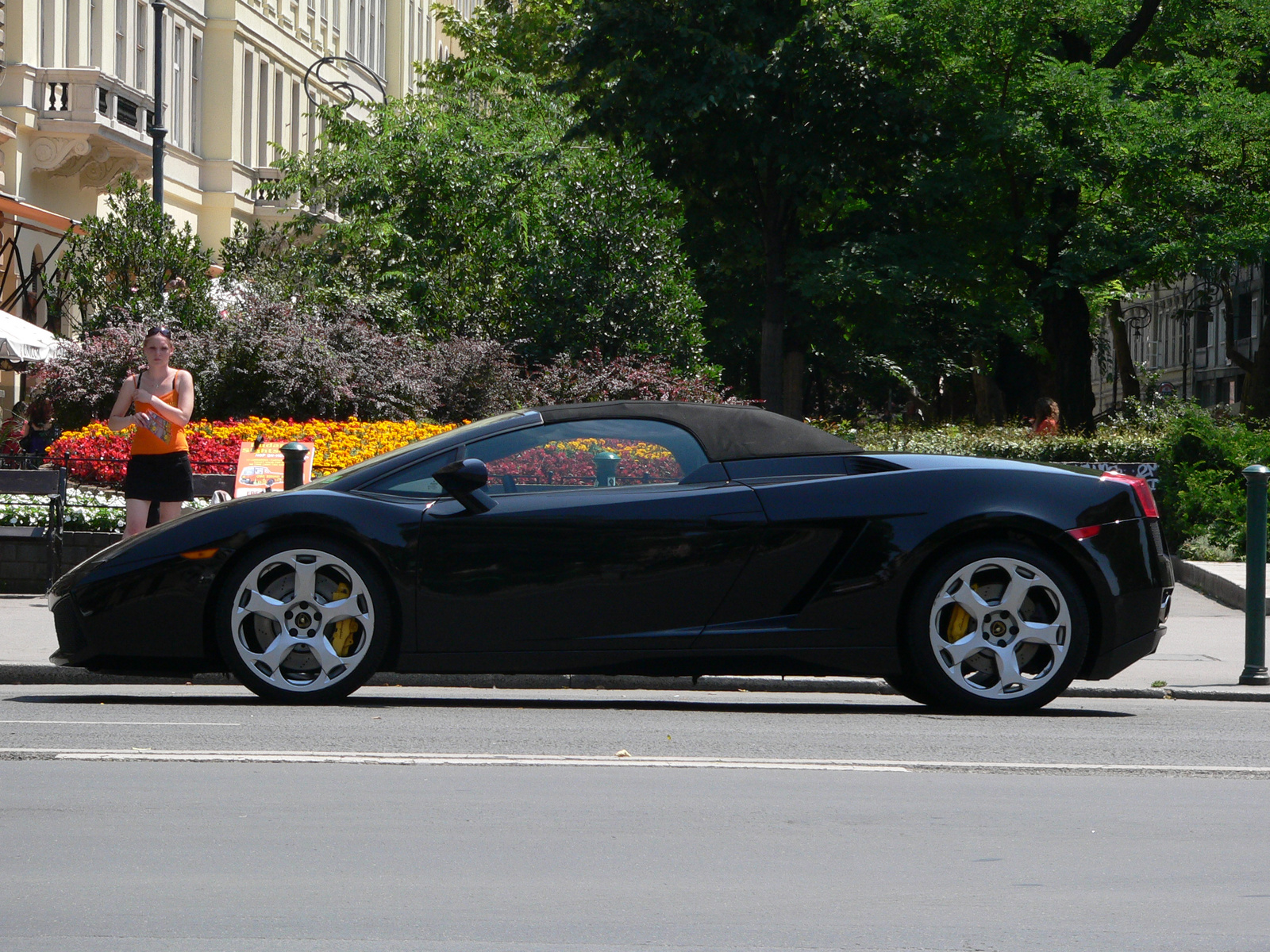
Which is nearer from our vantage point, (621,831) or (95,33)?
(621,831)

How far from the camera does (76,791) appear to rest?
6109mm

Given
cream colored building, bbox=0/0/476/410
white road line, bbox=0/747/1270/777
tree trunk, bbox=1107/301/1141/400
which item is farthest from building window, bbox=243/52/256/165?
white road line, bbox=0/747/1270/777

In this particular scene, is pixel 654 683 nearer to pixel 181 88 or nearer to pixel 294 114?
pixel 181 88

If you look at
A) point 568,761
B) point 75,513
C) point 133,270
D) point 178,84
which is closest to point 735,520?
point 568,761

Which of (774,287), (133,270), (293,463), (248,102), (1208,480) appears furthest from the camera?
(248,102)

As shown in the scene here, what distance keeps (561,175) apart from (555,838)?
79.9 feet

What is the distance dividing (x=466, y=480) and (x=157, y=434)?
4.55m

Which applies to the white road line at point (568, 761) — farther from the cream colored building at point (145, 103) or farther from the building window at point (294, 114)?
the building window at point (294, 114)

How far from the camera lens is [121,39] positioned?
131 feet

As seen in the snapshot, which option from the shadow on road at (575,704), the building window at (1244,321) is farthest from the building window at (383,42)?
the shadow on road at (575,704)

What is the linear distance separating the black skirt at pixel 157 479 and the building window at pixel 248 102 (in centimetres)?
3753

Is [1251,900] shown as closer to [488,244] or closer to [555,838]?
[555,838]

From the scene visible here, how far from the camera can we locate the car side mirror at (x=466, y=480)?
798 centimetres

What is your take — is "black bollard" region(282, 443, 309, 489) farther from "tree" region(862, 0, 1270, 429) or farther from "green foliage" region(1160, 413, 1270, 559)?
"tree" region(862, 0, 1270, 429)
